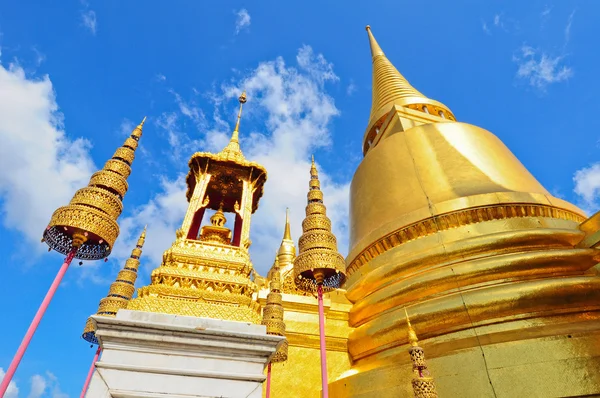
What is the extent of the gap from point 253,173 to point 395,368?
10.3 feet

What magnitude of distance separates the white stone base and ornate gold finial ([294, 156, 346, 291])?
1.52 m

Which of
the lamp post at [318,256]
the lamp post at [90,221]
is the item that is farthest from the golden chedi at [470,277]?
the lamp post at [90,221]

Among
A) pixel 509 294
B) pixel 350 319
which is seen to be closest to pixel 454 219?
pixel 509 294

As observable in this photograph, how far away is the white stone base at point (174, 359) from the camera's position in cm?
209

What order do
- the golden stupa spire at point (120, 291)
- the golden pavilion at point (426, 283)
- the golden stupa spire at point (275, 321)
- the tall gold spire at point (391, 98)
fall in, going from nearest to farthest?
the golden pavilion at point (426, 283)
the golden stupa spire at point (275, 321)
the golden stupa spire at point (120, 291)
the tall gold spire at point (391, 98)

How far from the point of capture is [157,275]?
3090 millimetres

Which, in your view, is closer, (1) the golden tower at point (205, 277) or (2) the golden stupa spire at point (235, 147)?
(1) the golden tower at point (205, 277)

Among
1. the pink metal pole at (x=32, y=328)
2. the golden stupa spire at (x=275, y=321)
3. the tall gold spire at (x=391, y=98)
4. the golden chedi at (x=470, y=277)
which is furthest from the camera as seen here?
the tall gold spire at (x=391, y=98)

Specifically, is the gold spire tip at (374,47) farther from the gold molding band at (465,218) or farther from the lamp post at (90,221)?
the lamp post at (90,221)

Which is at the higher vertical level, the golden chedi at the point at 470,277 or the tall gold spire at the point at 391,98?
the tall gold spire at the point at 391,98

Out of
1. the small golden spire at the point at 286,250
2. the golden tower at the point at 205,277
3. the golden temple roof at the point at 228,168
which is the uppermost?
the small golden spire at the point at 286,250

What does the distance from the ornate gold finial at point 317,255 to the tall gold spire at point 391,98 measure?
6472 mm

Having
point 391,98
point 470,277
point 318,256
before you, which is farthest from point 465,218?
point 391,98

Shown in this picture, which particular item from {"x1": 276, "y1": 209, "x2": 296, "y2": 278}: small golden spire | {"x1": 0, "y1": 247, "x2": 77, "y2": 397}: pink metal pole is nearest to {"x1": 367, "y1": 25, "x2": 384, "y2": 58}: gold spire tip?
{"x1": 276, "y1": 209, "x2": 296, "y2": 278}: small golden spire
